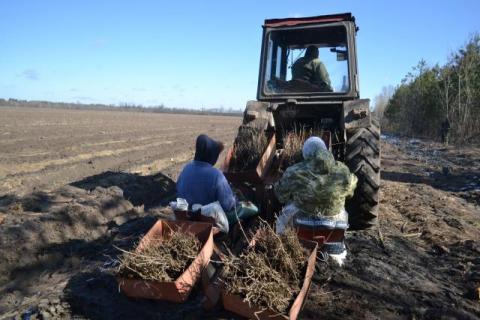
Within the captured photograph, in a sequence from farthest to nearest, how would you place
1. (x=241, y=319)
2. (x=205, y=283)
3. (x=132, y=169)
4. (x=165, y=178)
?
1. (x=132, y=169)
2. (x=165, y=178)
3. (x=205, y=283)
4. (x=241, y=319)

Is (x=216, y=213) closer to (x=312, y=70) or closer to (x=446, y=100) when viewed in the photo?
(x=312, y=70)

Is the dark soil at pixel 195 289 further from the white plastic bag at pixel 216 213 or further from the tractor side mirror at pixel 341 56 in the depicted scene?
the tractor side mirror at pixel 341 56

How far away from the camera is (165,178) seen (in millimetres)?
10109

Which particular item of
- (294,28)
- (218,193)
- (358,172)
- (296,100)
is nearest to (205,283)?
(218,193)

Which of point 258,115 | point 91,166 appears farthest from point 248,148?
point 91,166

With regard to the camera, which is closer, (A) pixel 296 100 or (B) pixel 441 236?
(B) pixel 441 236

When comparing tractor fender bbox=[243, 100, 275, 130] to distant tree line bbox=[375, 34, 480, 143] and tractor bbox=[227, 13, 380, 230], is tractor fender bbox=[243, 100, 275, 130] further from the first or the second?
distant tree line bbox=[375, 34, 480, 143]

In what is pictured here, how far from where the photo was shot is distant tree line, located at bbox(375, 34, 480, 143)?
2106cm

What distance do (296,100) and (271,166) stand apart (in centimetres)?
105

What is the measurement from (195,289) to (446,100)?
21.2 meters

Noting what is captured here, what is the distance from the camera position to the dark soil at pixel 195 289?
363 centimetres

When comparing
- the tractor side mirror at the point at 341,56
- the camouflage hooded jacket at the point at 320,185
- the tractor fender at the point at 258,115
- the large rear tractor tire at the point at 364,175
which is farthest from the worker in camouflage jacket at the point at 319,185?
the tractor side mirror at the point at 341,56

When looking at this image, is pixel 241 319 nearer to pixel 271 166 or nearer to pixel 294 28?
pixel 271 166

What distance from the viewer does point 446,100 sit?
21891mm
